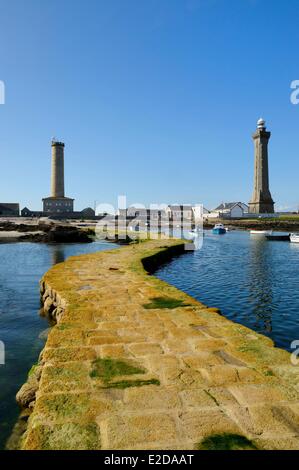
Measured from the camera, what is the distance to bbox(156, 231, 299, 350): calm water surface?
1102 cm

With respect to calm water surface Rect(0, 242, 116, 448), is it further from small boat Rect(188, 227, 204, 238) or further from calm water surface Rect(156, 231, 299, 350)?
small boat Rect(188, 227, 204, 238)

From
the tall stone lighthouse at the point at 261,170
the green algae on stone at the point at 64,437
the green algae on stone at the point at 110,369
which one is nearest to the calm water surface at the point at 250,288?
the green algae on stone at the point at 110,369

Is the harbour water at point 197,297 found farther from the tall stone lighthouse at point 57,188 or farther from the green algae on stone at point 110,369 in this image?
the tall stone lighthouse at point 57,188

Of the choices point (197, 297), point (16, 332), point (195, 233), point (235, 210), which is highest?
point (235, 210)

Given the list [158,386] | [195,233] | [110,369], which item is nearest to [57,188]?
[195,233]

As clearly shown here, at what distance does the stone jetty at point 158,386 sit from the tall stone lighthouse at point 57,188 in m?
96.7

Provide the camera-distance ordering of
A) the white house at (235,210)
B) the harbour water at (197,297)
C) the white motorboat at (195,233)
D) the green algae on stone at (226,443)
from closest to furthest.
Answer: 1. the green algae on stone at (226,443)
2. the harbour water at (197,297)
3. the white motorboat at (195,233)
4. the white house at (235,210)

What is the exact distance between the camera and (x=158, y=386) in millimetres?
4336

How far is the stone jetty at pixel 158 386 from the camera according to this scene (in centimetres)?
339

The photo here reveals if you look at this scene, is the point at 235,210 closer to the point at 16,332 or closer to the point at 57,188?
the point at 57,188

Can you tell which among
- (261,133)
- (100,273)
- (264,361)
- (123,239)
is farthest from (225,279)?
(261,133)

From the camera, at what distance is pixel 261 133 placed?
97.1 meters

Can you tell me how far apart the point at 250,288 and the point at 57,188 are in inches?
3577

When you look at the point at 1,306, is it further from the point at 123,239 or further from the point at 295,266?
the point at 123,239
